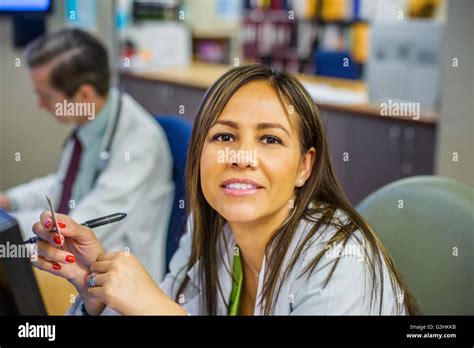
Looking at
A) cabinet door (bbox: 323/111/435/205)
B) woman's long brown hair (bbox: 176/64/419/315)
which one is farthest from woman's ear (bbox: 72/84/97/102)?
cabinet door (bbox: 323/111/435/205)

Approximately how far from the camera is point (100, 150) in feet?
5.15

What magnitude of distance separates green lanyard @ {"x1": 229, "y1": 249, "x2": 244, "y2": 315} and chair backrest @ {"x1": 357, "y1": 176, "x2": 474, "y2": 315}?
0.72 feet

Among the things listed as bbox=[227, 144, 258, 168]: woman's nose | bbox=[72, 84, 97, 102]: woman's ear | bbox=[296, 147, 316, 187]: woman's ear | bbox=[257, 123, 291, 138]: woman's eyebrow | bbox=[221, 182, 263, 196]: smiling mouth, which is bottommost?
bbox=[221, 182, 263, 196]: smiling mouth

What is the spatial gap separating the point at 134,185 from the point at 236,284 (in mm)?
592

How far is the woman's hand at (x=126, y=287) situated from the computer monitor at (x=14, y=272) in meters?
0.09

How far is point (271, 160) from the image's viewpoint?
976mm

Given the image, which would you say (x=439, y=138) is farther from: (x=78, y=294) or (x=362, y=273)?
(x=78, y=294)

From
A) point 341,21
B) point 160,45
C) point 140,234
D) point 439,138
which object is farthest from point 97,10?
point 341,21

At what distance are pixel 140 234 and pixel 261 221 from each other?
61cm

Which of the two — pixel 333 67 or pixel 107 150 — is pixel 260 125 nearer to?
pixel 107 150

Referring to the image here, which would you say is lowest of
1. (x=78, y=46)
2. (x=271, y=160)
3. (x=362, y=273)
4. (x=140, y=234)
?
(x=140, y=234)

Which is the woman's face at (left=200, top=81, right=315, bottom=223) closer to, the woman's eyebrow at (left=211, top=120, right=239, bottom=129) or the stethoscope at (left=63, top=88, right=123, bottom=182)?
the woman's eyebrow at (left=211, top=120, right=239, bottom=129)

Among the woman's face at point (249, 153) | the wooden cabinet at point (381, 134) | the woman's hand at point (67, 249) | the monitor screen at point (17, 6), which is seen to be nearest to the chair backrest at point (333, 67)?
the wooden cabinet at point (381, 134)

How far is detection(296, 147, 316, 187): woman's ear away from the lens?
1009 mm
